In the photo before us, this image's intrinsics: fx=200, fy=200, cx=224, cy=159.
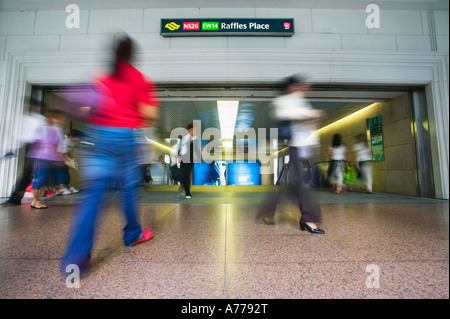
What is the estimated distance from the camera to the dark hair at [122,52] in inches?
47.9

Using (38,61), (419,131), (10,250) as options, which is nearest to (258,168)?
(419,131)

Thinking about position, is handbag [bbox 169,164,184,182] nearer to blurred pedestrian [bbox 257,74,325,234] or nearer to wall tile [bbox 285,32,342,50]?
blurred pedestrian [bbox 257,74,325,234]

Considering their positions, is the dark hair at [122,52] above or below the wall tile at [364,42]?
below

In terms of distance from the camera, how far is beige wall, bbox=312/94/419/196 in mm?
4551

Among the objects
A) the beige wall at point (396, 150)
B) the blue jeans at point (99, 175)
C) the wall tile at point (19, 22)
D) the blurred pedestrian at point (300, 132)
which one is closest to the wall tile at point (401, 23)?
the beige wall at point (396, 150)

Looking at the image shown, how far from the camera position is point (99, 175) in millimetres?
1156

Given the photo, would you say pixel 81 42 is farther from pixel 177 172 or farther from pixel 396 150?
pixel 396 150

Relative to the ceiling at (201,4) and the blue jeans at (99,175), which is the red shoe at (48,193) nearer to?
the ceiling at (201,4)

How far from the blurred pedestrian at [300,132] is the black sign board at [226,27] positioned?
8.10 ft

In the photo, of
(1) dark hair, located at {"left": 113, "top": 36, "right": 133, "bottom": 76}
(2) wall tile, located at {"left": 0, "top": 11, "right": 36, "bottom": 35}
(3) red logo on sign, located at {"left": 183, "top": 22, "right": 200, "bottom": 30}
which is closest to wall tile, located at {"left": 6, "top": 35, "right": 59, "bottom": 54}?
(2) wall tile, located at {"left": 0, "top": 11, "right": 36, "bottom": 35}

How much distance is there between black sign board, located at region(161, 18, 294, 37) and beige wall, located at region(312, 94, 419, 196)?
128 inches

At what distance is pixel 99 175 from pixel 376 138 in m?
7.06

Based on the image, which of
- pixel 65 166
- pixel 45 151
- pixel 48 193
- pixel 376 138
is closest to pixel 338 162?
pixel 376 138

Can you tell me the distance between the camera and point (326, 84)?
12.8ft
